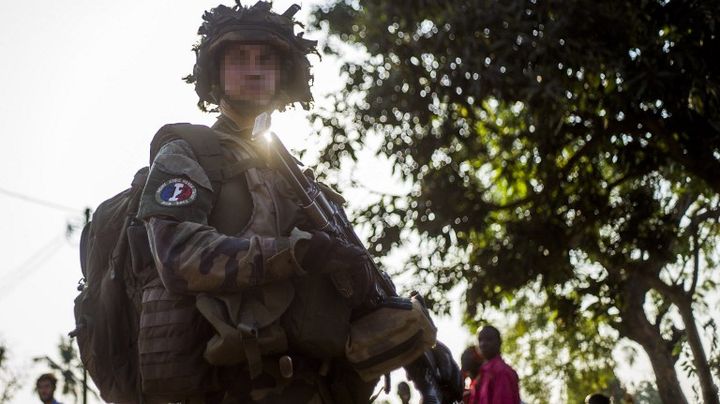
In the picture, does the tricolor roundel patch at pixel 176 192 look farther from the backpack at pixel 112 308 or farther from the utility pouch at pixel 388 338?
the utility pouch at pixel 388 338

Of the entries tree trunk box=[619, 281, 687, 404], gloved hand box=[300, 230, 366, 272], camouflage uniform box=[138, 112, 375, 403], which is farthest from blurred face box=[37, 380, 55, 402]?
tree trunk box=[619, 281, 687, 404]

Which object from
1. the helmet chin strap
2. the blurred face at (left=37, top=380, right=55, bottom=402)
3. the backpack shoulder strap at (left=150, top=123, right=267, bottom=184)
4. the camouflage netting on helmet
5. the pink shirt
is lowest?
the backpack shoulder strap at (left=150, top=123, right=267, bottom=184)

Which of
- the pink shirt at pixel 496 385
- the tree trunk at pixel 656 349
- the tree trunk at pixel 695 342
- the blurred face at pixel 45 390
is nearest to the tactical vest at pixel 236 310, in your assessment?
the pink shirt at pixel 496 385

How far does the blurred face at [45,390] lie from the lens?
9.83 metres

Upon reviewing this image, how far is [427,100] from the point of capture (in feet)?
40.7

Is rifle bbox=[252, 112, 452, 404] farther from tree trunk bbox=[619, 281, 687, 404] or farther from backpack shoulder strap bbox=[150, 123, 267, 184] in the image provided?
tree trunk bbox=[619, 281, 687, 404]

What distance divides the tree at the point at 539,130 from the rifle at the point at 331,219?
749 cm

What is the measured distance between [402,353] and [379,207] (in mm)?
10866

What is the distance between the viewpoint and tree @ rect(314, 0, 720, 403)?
37.2 feet

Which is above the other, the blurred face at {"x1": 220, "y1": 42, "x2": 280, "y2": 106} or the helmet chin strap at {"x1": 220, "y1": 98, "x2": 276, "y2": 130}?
the blurred face at {"x1": 220, "y1": 42, "x2": 280, "y2": 106}

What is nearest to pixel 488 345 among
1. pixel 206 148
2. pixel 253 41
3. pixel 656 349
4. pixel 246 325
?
pixel 253 41

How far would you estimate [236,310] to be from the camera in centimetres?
307

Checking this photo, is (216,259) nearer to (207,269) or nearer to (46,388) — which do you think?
(207,269)

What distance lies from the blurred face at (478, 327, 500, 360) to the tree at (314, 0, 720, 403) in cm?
335
